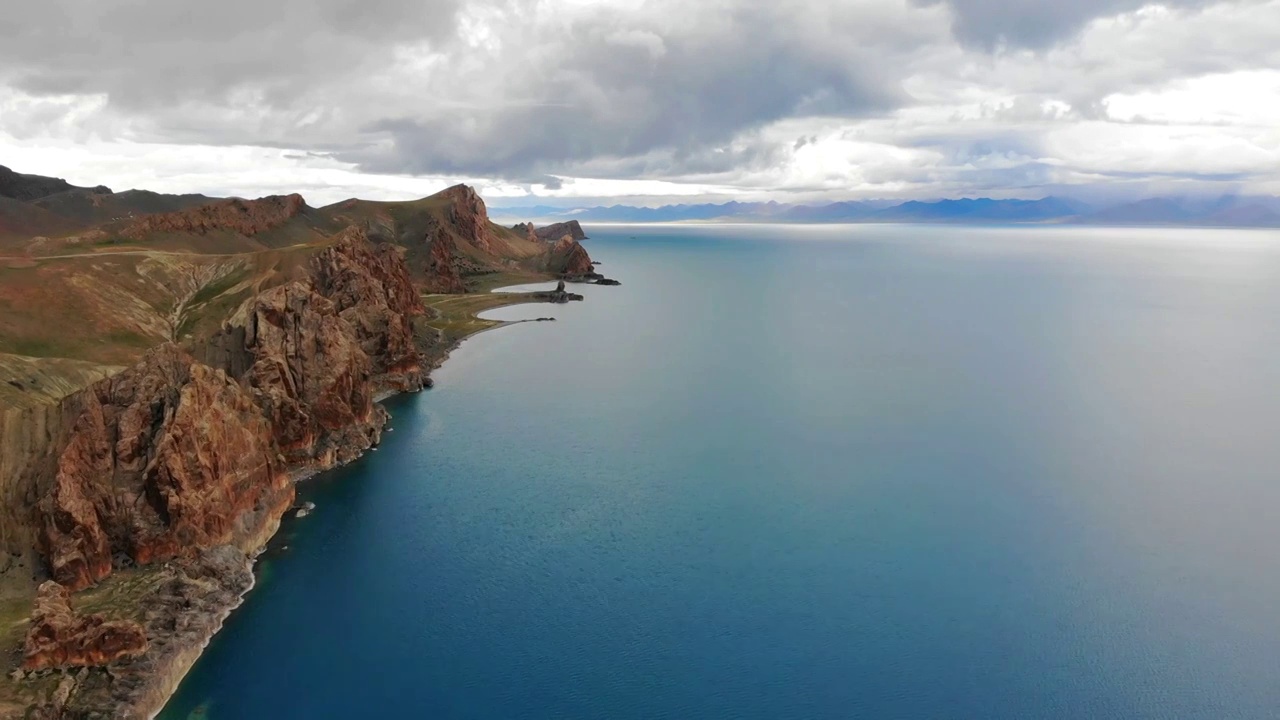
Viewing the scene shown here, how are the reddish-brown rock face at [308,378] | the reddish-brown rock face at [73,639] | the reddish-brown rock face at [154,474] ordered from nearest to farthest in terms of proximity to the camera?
1. the reddish-brown rock face at [73,639]
2. the reddish-brown rock face at [154,474]
3. the reddish-brown rock face at [308,378]

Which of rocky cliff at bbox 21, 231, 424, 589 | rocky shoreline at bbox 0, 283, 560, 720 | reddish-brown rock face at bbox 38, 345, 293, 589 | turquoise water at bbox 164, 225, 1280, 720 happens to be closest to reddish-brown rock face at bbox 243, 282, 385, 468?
rocky cliff at bbox 21, 231, 424, 589

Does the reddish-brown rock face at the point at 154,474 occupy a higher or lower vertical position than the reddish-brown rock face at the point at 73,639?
higher

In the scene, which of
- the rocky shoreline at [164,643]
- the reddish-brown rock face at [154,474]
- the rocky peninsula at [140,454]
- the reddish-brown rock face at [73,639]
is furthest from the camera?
the reddish-brown rock face at [154,474]

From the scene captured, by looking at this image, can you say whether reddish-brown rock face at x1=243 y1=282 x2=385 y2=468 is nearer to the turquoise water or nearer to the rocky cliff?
the rocky cliff

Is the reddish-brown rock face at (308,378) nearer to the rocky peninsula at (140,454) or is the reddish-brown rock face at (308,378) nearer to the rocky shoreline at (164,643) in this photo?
the rocky peninsula at (140,454)

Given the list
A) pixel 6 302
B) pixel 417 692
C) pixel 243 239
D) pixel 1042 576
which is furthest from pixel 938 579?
pixel 243 239

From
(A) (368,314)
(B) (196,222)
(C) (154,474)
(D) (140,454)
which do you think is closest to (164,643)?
(C) (154,474)

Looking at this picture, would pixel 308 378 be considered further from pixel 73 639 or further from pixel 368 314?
pixel 73 639

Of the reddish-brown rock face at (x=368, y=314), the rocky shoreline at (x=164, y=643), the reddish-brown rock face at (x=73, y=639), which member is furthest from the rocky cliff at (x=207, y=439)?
the reddish-brown rock face at (x=368, y=314)
